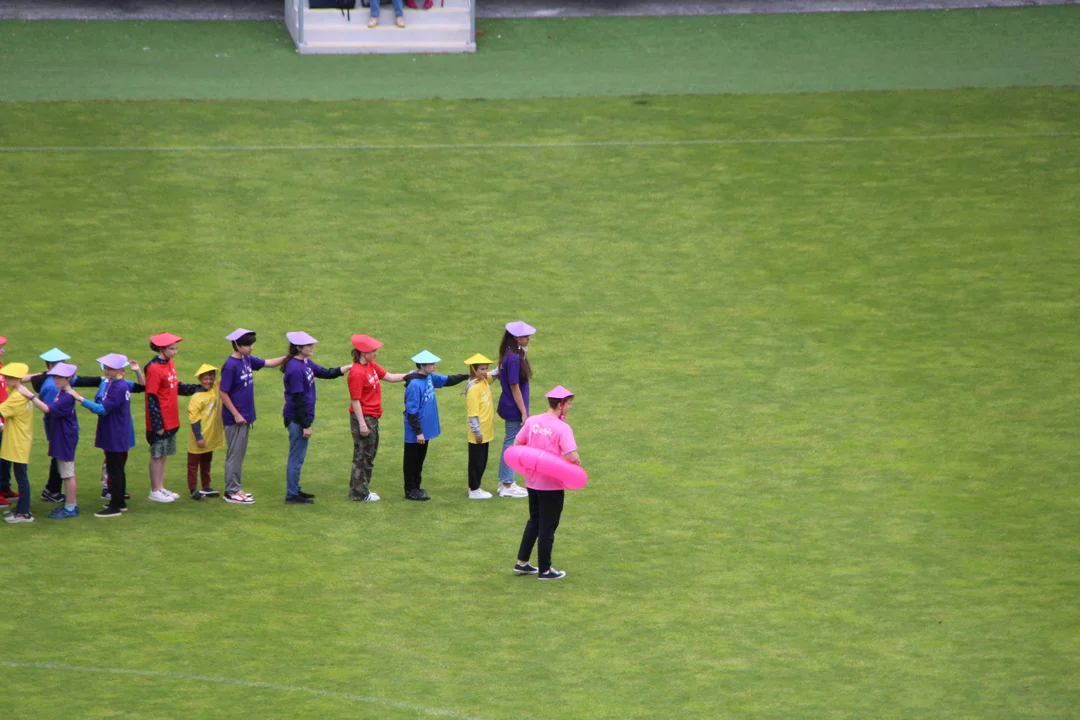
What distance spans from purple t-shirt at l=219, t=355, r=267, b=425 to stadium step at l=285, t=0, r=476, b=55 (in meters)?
14.0

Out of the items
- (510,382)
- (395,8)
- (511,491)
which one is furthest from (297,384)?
(395,8)

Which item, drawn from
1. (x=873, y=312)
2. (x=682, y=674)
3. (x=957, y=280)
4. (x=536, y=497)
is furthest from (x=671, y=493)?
(x=957, y=280)

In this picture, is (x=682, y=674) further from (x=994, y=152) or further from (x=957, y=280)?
(x=994, y=152)

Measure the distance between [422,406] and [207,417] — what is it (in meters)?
2.22

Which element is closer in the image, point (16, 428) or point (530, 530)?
point (530, 530)

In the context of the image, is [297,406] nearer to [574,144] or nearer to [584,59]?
[574,144]

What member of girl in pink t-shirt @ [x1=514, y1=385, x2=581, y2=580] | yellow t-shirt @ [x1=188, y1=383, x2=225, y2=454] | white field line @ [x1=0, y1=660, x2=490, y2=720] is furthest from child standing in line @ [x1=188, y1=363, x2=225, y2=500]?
white field line @ [x1=0, y1=660, x2=490, y2=720]

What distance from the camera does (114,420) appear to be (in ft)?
46.8

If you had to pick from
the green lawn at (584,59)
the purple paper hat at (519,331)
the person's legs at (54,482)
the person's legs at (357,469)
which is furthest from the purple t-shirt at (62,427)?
the green lawn at (584,59)

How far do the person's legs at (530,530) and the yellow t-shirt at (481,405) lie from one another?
200 cm

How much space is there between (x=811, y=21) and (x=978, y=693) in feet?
68.3

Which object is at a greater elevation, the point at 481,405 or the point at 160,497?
the point at 481,405

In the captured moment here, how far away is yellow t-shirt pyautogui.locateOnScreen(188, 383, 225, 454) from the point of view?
1492cm

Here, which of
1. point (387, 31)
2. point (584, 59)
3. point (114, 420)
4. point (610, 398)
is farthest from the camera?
point (584, 59)
